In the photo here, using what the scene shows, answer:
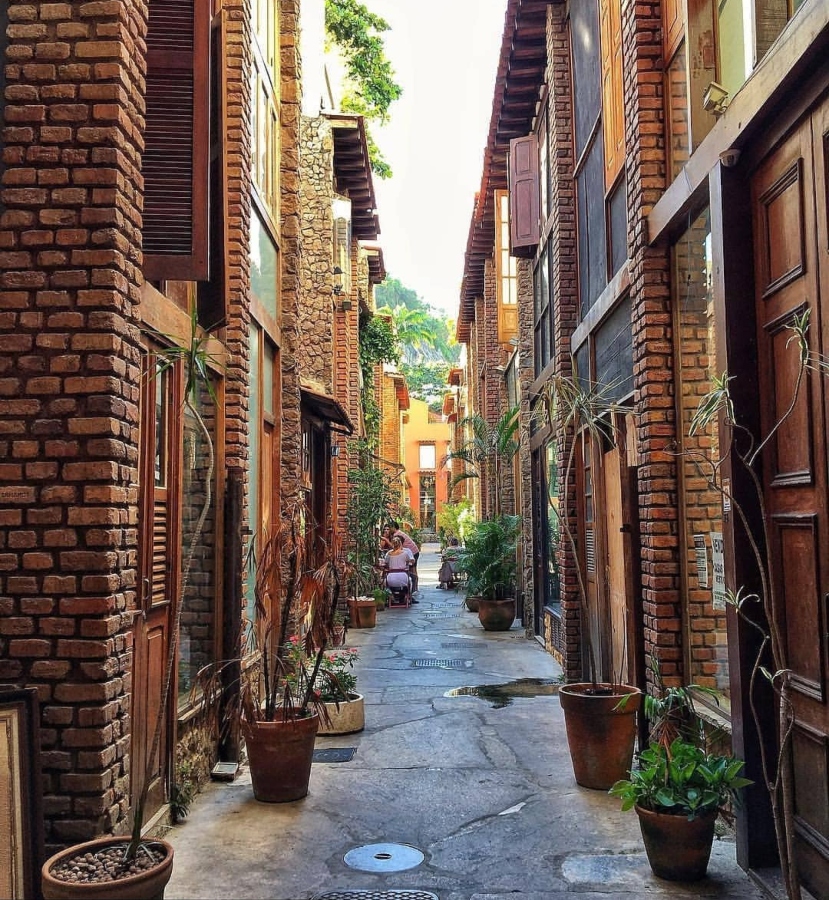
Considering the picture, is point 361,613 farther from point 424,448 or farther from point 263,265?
point 424,448

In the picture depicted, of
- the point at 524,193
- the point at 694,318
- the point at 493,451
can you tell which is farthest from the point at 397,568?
the point at 694,318

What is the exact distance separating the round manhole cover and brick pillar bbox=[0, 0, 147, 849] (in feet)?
4.27

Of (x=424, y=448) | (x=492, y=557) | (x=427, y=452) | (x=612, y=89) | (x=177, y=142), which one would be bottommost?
(x=492, y=557)

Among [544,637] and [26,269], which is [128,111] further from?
[544,637]

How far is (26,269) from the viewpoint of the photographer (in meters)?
4.07

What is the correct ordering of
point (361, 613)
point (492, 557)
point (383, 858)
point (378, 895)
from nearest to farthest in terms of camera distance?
1. point (378, 895)
2. point (383, 858)
3. point (492, 557)
4. point (361, 613)

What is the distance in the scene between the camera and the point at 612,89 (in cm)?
781

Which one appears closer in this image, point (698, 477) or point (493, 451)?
point (698, 477)

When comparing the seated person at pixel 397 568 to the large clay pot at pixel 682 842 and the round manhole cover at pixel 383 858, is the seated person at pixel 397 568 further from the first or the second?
the large clay pot at pixel 682 842

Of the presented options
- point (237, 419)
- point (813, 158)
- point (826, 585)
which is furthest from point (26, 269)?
point (826, 585)

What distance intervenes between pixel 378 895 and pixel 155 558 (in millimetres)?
2202

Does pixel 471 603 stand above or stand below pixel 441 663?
above

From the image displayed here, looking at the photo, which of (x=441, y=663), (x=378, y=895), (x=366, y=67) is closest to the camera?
(x=378, y=895)

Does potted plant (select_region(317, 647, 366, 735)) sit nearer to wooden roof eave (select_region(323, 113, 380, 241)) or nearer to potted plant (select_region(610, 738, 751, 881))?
potted plant (select_region(610, 738, 751, 881))
